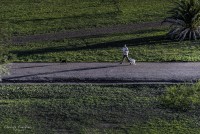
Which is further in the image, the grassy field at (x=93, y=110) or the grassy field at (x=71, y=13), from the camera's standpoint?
the grassy field at (x=71, y=13)

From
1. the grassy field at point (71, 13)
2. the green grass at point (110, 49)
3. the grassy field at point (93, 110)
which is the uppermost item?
the grassy field at point (71, 13)

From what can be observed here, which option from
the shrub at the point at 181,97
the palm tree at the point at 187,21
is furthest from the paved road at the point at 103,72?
the palm tree at the point at 187,21

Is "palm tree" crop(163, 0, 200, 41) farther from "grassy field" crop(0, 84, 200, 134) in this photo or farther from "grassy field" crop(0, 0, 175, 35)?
"grassy field" crop(0, 84, 200, 134)

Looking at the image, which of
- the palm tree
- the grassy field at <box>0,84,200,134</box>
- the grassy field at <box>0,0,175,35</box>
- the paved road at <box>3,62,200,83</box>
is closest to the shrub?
the grassy field at <box>0,84,200,134</box>

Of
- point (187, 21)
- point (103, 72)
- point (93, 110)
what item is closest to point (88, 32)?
point (187, 21)

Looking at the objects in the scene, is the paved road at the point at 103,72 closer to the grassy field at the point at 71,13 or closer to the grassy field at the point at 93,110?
the grassy field at the point at 93,110
